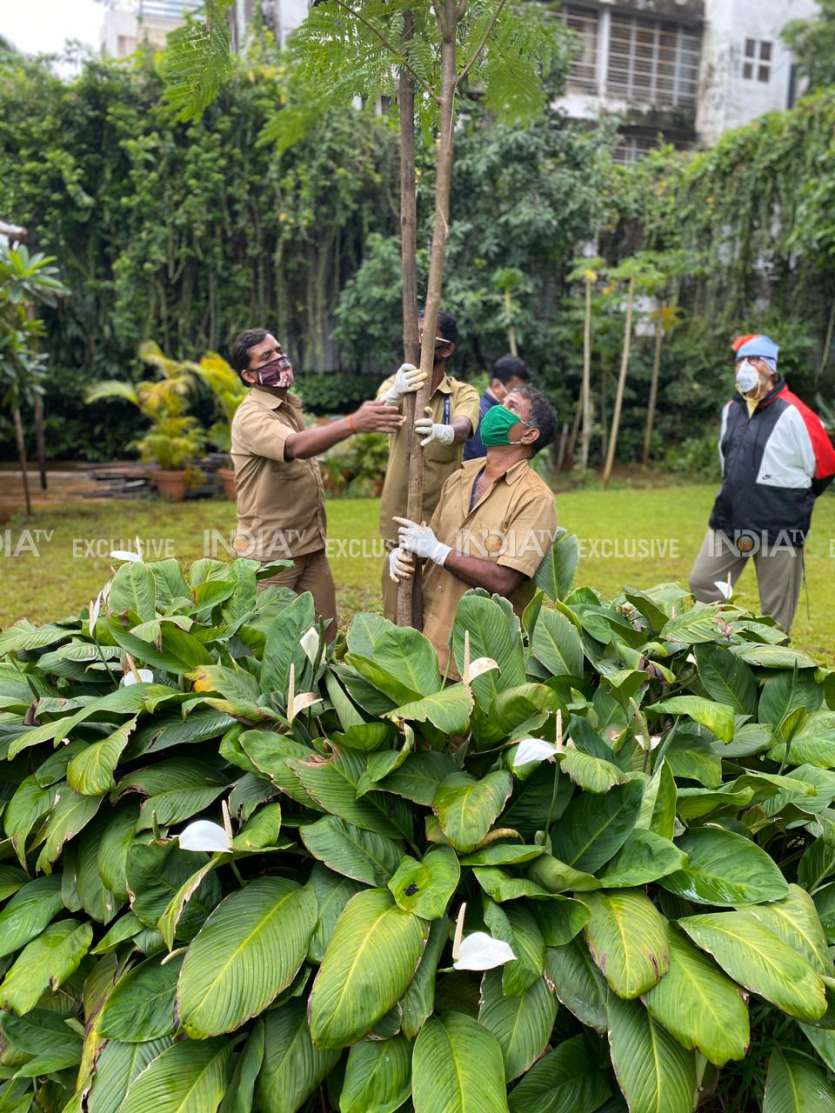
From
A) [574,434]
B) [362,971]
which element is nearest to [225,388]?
[574,434]

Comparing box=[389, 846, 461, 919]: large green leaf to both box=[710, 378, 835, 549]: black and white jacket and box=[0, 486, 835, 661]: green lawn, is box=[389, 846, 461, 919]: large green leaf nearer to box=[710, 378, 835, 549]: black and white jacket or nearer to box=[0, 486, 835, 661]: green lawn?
box=[710, 378, 835, 549]: black and white jacket

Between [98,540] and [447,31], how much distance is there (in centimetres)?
729

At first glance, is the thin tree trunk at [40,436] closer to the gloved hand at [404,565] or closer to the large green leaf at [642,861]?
the gloved hand at [404,565]

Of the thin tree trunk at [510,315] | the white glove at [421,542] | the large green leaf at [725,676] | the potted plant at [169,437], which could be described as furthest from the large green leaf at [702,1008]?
the thin tree trunk at [510,315]

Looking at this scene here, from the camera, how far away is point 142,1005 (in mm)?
1672

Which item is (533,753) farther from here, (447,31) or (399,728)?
(447,31)

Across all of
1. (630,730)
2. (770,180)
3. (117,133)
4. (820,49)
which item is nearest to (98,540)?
(117,133)

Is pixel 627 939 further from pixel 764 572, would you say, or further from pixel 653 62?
pixel 653 62

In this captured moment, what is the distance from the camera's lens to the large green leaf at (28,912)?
1872 millimetres

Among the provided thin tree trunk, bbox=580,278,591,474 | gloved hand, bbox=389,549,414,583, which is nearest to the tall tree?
gloved hand, bbox=389,549,414,583

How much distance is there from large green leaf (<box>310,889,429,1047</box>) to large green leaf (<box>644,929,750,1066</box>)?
17.4 inches

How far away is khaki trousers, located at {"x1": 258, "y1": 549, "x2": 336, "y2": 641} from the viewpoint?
3928mm

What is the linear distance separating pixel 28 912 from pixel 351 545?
655 cm

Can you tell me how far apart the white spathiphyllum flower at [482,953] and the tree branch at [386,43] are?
2.04 meters
